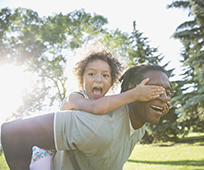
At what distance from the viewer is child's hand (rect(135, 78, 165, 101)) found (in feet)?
5.44

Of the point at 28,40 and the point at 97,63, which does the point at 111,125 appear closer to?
the point at 97,63

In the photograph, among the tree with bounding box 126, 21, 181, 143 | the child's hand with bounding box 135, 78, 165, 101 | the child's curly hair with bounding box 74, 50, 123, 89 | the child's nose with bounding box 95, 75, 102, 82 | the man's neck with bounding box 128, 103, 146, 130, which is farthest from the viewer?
the tree with bounding box 126, 21, 181, 143

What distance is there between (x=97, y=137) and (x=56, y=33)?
16355mm

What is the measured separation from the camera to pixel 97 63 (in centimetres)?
260

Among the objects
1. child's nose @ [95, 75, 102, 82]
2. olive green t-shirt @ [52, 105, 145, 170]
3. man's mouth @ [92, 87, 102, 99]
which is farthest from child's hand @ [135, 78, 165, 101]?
man's mouth @ [92, 87, 102, 99]

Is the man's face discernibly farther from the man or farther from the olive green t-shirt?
the olive green t-shirt

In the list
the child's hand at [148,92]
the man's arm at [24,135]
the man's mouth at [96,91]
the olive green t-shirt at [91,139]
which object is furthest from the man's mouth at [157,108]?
the man's mouth at [96,91]

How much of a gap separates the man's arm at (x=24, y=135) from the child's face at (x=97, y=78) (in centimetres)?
113

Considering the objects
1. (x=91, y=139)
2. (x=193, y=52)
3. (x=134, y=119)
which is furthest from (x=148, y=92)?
(x=193, y=52)

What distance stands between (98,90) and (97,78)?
0.67 feet

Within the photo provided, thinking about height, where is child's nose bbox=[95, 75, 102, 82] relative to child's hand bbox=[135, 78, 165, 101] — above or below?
above

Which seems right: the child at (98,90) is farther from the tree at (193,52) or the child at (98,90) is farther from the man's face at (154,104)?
the tree at (193,52)

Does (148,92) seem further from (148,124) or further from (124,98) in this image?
(148,124)

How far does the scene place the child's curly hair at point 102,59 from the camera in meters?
2.73
